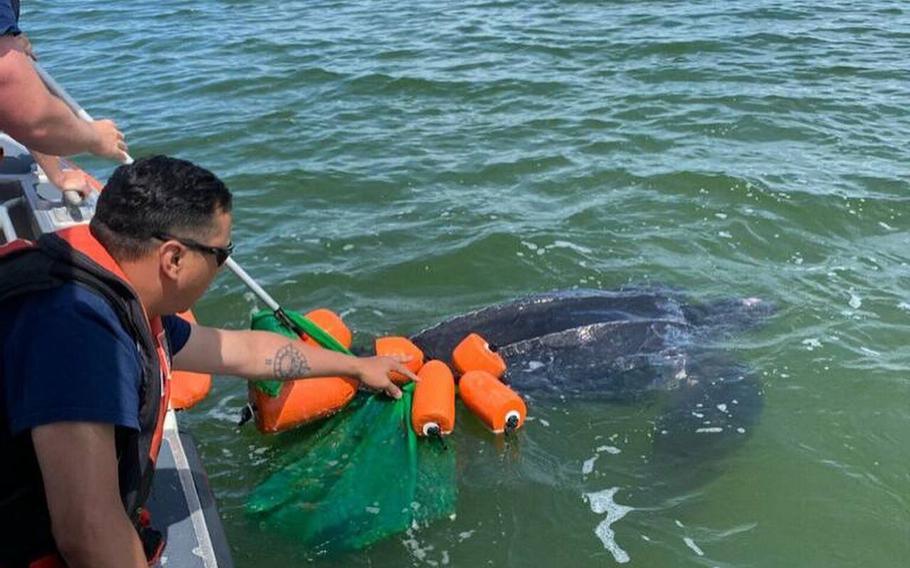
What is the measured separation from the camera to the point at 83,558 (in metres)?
2.40

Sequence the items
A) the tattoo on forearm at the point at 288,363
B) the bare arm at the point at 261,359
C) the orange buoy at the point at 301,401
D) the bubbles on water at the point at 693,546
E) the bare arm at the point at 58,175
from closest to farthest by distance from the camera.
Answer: the bare arm at the point at 261,359 → the tattoo on forearm at the point at 288,363 → the bubbles on water at the point at 693,546 → the orange buoy at the point at 301,401 → the bare arm at the point at 58,175

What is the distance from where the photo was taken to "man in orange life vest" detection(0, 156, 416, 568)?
2275 mm

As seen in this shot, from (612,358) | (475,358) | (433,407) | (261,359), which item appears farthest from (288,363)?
(612,358)

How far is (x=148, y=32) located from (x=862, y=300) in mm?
12254

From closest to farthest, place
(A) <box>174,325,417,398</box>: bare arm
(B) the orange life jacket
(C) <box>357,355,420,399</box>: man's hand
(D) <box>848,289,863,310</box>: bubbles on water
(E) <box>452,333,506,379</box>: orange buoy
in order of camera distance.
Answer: (B) the orange life jacket → (A) <box>174,325,417,398</box>: bare arm → (C) <box>357,355,420,399</box>: man's hand → (E) <box>452,333,506,379</box>: orange buoy → (D) <box>848,289,863,310</box>: bubbles on water

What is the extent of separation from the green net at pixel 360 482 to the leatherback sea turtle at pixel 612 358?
99cm

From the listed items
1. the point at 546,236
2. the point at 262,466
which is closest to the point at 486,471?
the point at 262,466

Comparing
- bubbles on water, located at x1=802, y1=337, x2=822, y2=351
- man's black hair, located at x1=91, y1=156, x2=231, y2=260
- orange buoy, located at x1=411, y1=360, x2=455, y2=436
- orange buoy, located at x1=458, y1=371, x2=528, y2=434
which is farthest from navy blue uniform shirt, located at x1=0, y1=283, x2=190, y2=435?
bubbles on water, located at x1=802, y1=337, x2=822, y2=351

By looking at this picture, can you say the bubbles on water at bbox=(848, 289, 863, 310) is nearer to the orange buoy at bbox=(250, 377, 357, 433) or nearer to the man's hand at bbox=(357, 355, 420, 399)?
the man's hand at bbox=(357, 355, 420, 399)

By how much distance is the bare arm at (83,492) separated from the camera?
227 cm

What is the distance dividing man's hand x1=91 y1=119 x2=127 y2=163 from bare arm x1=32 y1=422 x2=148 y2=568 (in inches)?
105

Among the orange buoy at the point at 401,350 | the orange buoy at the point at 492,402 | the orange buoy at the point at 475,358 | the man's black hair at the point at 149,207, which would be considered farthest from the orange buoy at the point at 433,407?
the man's black hair at the point at 149,207

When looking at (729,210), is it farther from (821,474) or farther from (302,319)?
(302,319)

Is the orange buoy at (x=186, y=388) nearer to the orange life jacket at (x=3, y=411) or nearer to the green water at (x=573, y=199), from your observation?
the green water at (x=573, y=199)
